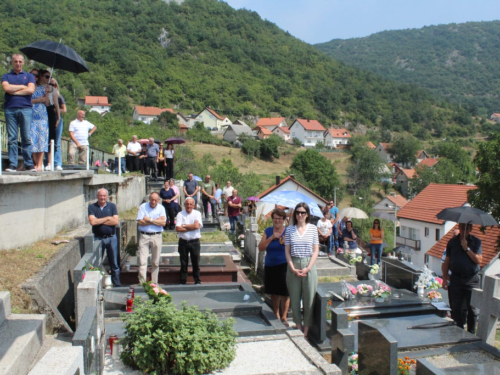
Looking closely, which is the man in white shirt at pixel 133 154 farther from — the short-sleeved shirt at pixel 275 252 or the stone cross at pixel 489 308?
the stone cross at pixel 489 308

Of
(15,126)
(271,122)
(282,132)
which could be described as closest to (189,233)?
(15,126)

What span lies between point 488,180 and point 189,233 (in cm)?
1609

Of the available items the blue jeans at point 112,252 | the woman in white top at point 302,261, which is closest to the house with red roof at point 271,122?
the blue jeans at point 112,252

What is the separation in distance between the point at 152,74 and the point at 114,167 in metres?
94.8

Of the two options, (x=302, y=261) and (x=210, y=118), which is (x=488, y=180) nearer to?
(x=302, y=261)

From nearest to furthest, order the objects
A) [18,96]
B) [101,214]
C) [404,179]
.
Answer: [18,96], [101,214], [404,179]

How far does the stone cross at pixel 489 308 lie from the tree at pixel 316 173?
209ft

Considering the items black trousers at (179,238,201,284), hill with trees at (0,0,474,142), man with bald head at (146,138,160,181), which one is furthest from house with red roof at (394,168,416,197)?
black trousers at (179,238,201,284)

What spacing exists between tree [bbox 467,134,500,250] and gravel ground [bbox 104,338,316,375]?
54.8 feet

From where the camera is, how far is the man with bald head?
16500 millimetres

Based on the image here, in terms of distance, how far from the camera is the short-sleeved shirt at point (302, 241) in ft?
20.2

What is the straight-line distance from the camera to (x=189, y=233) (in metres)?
7.97

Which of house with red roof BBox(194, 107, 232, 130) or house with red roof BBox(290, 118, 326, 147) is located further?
house with red roof BBox(290, 118, 326, 147)

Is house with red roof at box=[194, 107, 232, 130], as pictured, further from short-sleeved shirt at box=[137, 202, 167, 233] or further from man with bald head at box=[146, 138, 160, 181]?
short-sleeved shirt at box=[137, 202, 167, 233]
